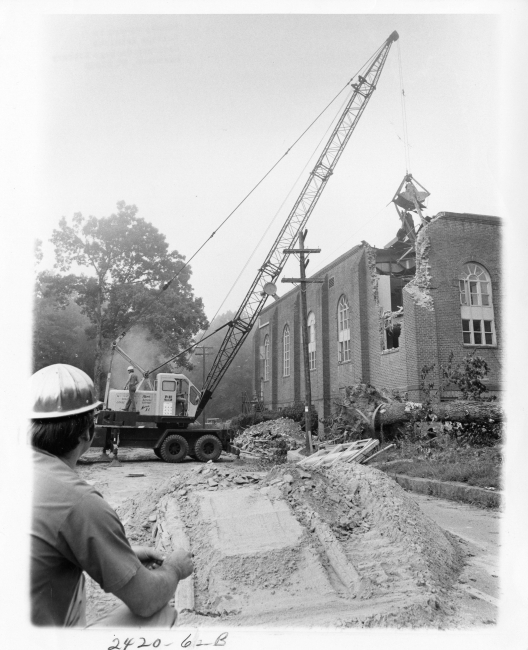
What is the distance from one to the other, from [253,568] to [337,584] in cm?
74

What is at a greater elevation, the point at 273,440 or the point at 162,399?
the point at 162,399

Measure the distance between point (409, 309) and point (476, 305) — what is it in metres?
2.73

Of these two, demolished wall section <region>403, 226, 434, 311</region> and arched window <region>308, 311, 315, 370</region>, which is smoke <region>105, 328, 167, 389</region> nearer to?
demolished wall section <region>403, 226, 434, 311</region>

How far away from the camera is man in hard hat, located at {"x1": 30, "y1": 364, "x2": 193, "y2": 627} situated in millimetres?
1427

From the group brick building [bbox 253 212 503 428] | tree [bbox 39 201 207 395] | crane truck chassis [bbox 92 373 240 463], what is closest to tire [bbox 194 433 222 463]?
crane truck chassis [bbox 92 373 240 463]

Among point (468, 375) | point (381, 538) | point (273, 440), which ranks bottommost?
point (273, 440)

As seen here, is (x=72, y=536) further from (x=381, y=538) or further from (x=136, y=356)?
(x=136, y=356)

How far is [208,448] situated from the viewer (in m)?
14.9

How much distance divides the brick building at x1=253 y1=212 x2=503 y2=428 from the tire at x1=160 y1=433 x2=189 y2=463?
8786mm

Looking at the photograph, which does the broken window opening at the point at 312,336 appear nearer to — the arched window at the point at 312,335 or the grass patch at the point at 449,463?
the arched window at the point at 312,335

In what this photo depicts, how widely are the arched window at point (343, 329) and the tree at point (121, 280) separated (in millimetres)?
13330

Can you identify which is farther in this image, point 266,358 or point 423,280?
point 266,358

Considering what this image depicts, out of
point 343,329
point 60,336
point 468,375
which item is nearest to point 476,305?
point 468,375

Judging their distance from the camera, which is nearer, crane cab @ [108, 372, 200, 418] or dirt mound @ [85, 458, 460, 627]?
dirt mound @ [85, 458, 460, 627]
